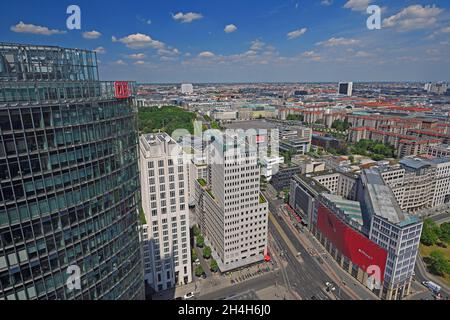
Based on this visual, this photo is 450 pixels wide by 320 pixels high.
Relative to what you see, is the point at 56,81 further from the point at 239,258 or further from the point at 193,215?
the point at 193,215

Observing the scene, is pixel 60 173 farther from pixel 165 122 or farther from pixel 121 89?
pixel 165 122

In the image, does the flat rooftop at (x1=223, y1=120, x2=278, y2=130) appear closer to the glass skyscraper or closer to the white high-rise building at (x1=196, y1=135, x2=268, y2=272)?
the white high-rise building at (x1=196, y1=135, x2=268, y2=272)

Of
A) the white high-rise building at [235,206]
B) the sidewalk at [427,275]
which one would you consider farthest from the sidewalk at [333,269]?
the sidewalk at [427,275]

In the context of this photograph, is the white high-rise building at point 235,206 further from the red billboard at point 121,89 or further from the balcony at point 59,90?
the balcony at point 59,90

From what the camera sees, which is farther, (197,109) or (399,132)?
(197,109)

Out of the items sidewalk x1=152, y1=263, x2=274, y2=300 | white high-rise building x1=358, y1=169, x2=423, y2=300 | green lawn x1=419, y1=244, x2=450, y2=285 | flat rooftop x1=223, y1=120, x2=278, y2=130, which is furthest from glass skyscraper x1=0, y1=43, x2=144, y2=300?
flat rooftop x1=223, y1=120, x2=278, y2=130

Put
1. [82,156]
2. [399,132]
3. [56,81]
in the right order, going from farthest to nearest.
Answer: [399,132], [82,156], [56,81]

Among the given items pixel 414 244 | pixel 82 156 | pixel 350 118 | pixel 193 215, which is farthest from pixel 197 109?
pixel 82 156

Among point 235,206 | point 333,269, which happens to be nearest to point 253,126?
point 235,206
